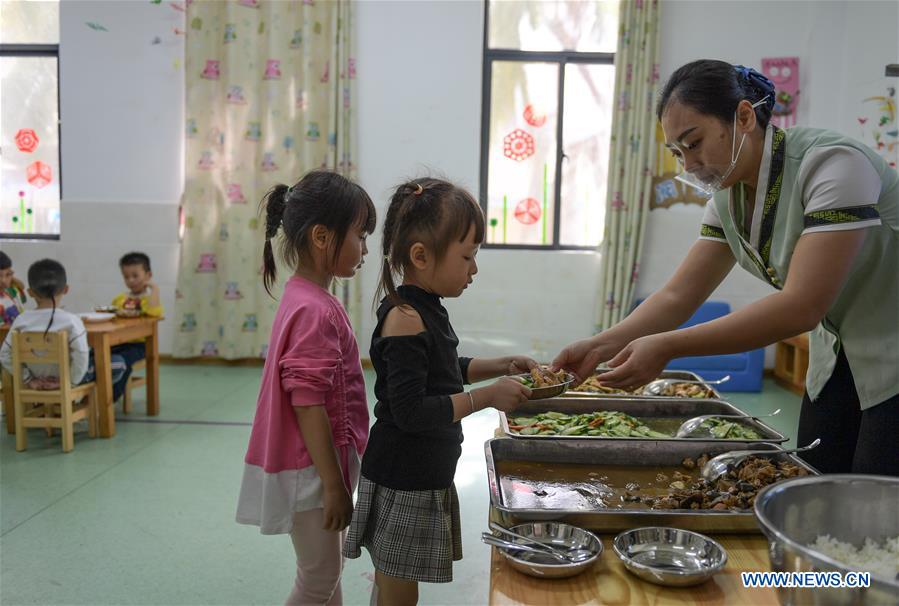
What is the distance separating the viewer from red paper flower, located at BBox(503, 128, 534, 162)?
528 centimetres

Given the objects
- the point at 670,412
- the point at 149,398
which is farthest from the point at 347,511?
the point at 149,398

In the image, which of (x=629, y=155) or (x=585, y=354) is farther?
(x=629, y=155)

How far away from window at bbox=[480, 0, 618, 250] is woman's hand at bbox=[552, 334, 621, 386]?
377 cm

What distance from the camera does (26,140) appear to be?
557 cm

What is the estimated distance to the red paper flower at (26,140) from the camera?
556 cm

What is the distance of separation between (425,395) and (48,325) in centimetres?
286

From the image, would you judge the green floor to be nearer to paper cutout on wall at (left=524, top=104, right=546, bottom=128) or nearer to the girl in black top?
the girl in black top

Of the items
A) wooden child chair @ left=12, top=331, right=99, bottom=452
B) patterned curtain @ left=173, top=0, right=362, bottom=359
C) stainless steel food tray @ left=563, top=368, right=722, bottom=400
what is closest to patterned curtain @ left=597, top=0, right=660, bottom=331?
patterned curtain @ left=173, top=0, right=362, bottom=359

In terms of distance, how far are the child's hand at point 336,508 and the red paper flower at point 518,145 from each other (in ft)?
13.6

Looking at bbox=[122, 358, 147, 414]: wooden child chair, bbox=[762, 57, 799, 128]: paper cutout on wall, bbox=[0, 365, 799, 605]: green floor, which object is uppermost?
bbox=[762, 57, 799, 128]: paper cutout on wall

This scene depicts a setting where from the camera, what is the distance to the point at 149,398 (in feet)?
13.4

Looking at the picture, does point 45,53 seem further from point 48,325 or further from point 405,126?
point 48,325

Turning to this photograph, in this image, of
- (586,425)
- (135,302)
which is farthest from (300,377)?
(135,302)

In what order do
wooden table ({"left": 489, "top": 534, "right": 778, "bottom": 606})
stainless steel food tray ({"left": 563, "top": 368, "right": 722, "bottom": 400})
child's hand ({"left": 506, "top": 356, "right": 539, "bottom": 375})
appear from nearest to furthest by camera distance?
wooden table ({"left": 489, "top": 534, "right": 778, "bottom": 606}) → child's hand ({"left": 506, "top": 356, "right": 539, "bottom": 375}) → stainless steel food tray ({"left": 563, "top": 368, "right": 722, "bottom": 400})
